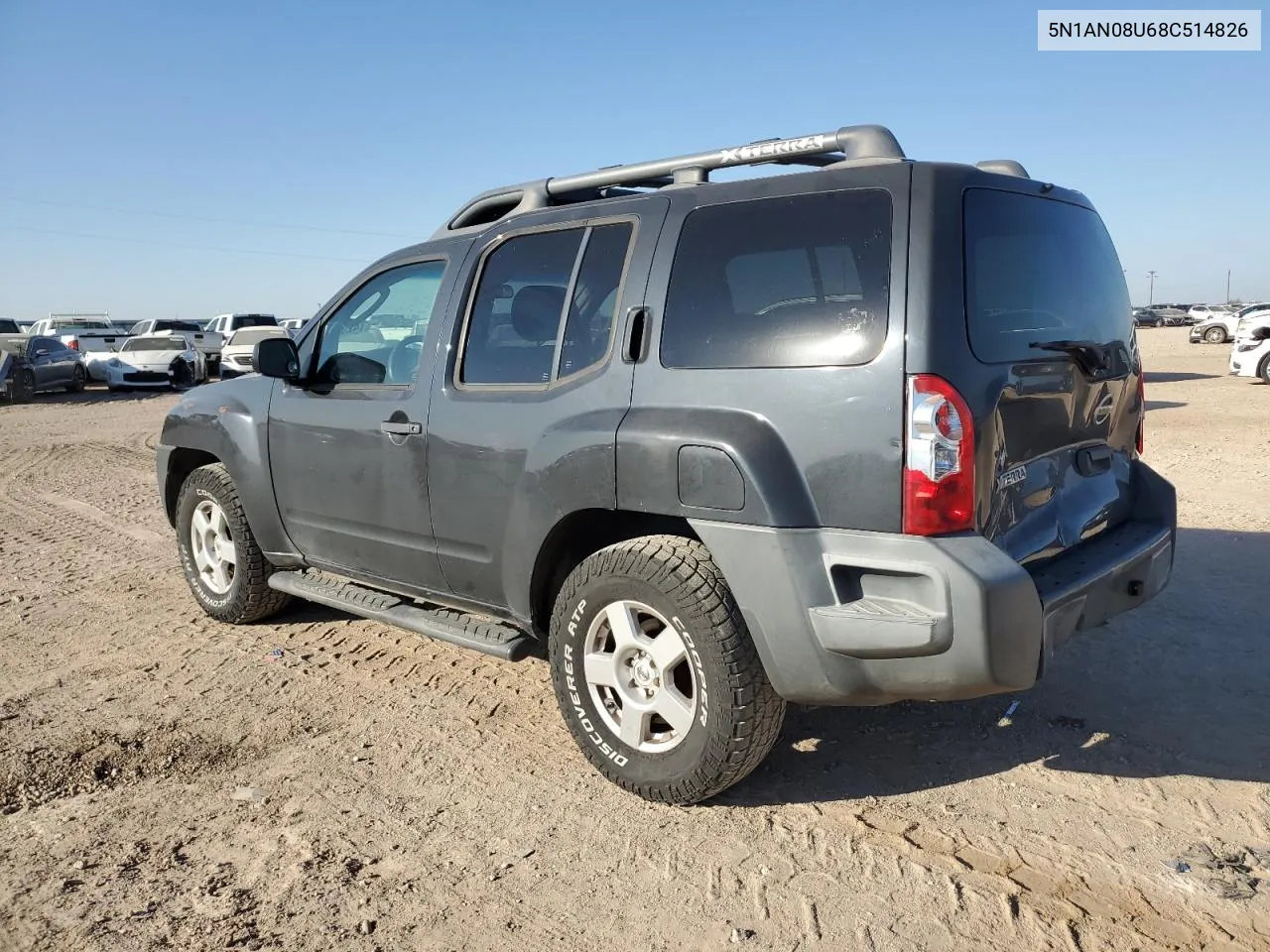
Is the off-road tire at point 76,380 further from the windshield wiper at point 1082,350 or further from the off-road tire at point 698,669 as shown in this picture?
the windshield wiper at point 1082,350

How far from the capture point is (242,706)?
4.18 meters

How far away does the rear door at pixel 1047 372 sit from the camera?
2.90 meters

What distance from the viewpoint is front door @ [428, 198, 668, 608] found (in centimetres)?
339

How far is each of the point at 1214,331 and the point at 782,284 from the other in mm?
40369

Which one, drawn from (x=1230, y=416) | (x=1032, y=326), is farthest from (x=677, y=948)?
(x=1230, y=416)

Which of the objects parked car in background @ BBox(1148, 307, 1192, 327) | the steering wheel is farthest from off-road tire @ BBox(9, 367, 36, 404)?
parked car in background @ BBox(1148, 307, 1192, 327)

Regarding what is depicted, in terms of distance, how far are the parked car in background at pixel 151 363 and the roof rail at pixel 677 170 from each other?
73.3 feet

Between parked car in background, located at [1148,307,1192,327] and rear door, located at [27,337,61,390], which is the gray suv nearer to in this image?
rear door, located at [27,337,61,390]

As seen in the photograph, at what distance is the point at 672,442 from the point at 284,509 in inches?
97.0

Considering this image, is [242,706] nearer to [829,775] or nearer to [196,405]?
[196,405]

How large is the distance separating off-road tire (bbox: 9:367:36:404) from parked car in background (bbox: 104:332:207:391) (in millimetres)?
2455

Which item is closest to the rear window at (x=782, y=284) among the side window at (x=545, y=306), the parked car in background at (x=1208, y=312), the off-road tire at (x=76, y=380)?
the side window at (x=545, y=306)

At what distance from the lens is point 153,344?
79.6 ft

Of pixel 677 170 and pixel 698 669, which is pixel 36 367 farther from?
pixel 698 669
